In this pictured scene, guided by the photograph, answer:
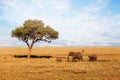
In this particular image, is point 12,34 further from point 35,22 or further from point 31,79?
point 31,79

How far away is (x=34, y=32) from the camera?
7456 cm

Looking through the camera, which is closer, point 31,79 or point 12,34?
point 31,79

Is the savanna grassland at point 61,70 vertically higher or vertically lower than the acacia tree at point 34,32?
lower

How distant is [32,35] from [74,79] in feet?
168

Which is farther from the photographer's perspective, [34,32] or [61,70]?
[34,32]

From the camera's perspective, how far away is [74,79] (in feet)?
80.1

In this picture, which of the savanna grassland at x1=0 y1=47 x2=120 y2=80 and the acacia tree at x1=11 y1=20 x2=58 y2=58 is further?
the acacia tree at x1=11 y1=20 x2=58 y2=58

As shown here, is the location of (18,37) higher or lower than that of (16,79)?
higher

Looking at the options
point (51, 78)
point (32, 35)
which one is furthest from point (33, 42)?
point (51, 78)

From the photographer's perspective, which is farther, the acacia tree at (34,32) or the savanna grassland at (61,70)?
the acacia tree at (34,32)

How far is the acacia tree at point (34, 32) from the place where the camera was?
74.1 m

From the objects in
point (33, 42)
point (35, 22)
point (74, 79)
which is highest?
point (35, 22)

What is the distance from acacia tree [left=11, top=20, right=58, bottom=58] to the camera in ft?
243

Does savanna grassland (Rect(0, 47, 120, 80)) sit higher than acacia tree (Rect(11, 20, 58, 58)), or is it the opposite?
acacia tree (Rect(11, 20, 58, 58))
